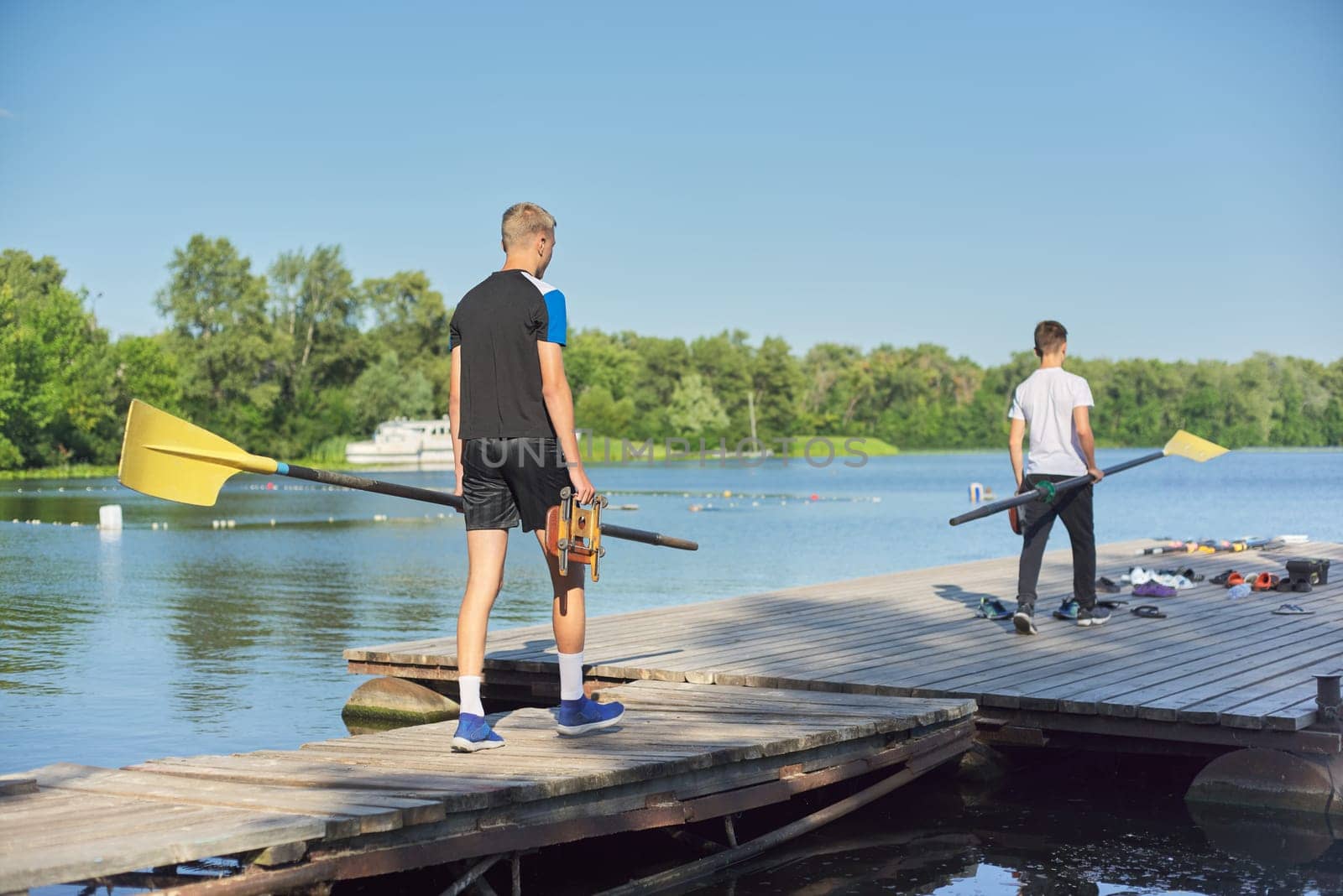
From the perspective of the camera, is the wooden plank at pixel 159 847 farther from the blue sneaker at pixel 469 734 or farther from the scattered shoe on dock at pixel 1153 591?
the scattered shoe on dock at pixel 1153 591

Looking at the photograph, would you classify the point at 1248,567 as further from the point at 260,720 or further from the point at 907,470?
the point at 907,470

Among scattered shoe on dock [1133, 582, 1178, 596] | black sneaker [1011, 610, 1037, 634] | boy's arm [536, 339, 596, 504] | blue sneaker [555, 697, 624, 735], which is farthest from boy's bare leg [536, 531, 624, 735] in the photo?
scattered shoe on dock [1133, 582, 1178, 596]

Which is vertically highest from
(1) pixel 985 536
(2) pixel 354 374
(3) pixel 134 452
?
(2) pixel 354 374

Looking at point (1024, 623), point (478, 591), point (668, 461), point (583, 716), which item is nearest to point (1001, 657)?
point (1024, 623)

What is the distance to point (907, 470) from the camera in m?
79.3

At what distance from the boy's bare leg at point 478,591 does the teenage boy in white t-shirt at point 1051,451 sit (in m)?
4.46

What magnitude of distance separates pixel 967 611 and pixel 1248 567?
438 cm

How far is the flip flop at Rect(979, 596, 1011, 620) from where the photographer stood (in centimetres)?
1004

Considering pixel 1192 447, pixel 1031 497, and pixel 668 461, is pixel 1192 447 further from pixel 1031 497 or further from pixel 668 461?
pixel 668 461

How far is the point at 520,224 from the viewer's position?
5414 millimetres

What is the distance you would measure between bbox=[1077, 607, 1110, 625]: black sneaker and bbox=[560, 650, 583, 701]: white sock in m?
4.84

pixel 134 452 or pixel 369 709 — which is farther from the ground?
pixel 134 452

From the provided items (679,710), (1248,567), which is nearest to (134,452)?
(679,710)

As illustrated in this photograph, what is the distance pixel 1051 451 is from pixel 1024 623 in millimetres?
1125
